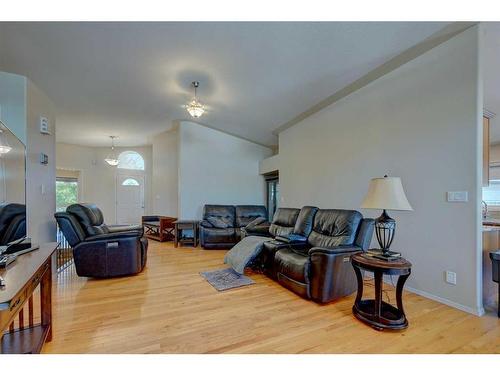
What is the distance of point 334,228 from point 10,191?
3.35 m

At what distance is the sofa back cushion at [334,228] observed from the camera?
9.65ft

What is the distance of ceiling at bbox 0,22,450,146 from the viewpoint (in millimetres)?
2719

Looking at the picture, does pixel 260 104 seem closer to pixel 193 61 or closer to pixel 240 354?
pixel 193 61

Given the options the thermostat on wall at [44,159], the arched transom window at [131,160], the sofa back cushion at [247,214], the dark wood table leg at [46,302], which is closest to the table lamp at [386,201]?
the dark wood table leg at [46,302]

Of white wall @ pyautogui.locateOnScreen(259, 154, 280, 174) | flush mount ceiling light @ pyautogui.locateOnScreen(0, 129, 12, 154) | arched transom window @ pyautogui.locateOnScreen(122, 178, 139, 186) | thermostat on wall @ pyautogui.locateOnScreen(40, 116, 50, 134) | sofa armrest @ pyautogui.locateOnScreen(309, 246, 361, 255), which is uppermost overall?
thermostat on wall @ pyautogui.locateOnScreen(40, 116, 50, 134)

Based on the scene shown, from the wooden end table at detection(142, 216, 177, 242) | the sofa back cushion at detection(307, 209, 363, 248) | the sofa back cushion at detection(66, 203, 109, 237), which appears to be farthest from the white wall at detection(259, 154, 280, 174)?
the sofa back cushion at detection(66, 203, 109, 237)

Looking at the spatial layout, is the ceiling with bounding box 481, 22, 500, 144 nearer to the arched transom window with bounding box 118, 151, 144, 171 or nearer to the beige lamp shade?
the beige lamp shade

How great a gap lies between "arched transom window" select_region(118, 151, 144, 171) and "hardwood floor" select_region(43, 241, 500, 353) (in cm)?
604

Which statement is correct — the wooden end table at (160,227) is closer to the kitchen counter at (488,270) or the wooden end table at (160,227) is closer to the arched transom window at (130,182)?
the arched transom window at (130,182)

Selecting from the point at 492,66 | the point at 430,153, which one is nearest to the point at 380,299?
the point at 430,153

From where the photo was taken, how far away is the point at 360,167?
3.79 metres

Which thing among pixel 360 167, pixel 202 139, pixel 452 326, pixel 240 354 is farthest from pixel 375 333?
pixel 202 139

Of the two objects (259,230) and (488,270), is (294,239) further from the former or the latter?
(488,270)

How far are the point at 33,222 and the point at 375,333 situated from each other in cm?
423
